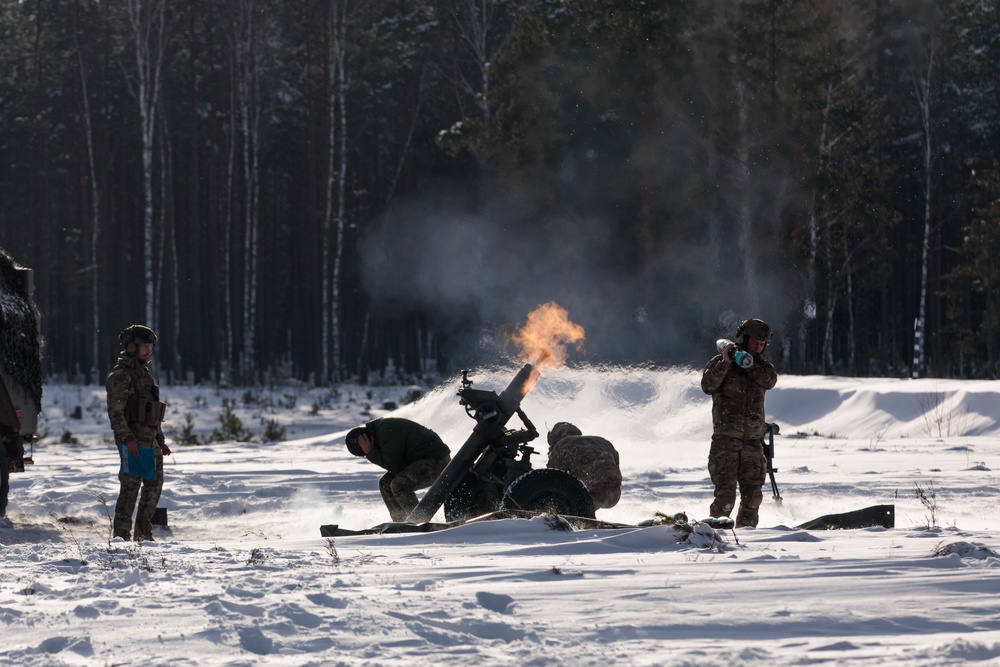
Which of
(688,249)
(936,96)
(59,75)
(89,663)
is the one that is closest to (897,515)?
(89,663)

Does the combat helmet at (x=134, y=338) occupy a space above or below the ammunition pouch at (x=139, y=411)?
above

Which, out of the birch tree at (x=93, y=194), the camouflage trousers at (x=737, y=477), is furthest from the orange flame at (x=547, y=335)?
the birch tree at (x=93, y=194)

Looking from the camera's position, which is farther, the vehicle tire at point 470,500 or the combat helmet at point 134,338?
the combat helmet at point 134,338

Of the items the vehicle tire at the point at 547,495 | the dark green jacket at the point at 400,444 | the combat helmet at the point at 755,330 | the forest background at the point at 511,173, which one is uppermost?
the forest background at the point at 511,173

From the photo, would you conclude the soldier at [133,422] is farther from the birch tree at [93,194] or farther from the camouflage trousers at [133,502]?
the birch tree at [93,194]

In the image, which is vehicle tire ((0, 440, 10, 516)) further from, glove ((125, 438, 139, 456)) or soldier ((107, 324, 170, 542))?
glove ((125, 438, 139, 456))

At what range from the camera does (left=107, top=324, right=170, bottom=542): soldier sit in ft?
30.0

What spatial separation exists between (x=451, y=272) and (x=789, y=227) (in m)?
9.39

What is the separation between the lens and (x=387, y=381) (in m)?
33.8

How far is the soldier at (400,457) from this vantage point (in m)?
9.82

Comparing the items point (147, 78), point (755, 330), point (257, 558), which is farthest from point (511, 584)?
point (147, 78)

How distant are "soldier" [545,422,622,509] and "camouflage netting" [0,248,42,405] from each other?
4526 mm

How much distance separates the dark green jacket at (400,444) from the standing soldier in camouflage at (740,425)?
2.46 meters

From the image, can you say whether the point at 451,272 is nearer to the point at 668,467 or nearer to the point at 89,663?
the point at 668,467
